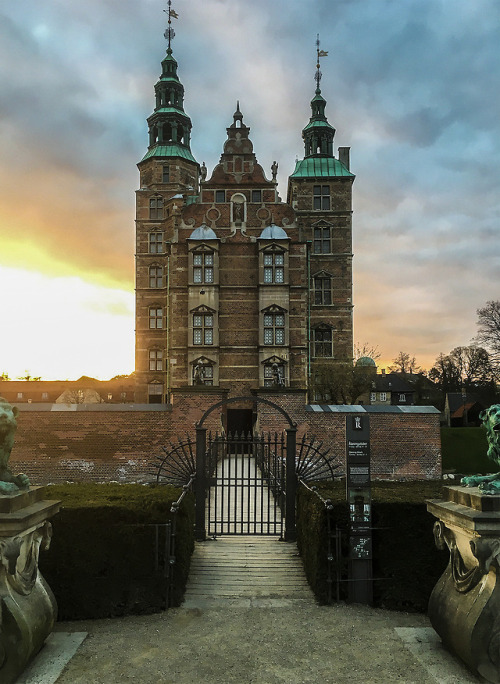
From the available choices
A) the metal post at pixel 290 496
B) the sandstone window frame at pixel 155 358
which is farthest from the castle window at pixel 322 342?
the metal post at pixel 290 496

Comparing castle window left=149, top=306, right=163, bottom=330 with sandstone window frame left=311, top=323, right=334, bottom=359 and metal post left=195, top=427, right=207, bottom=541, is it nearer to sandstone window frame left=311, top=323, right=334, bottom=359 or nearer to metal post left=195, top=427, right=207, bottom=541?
sandstone window frame left=311, top=323, right=334, bottom=359

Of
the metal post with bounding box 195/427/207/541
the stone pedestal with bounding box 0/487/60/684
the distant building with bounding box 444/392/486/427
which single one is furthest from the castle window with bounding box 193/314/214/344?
the distant building with bounding box 444/392/486/427

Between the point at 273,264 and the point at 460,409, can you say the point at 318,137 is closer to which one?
the point at 273,264

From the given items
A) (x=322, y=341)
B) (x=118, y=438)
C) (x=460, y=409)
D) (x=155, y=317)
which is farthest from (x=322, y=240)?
(x=460, y=409)

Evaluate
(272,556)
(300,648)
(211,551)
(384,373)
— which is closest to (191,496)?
(211,551)

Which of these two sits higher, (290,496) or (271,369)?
(271,369)

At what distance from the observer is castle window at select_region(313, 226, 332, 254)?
119ft

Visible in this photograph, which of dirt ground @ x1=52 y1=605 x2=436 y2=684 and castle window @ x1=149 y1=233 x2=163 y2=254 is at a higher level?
castle window @ x1=149 y1=233 x2=163 y2=254

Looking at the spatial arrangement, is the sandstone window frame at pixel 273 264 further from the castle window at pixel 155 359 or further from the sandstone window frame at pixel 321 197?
the castle window at pixel 155 359

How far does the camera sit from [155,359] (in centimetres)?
3572

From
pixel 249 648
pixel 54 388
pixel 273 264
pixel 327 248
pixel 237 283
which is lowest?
pixel 249 648

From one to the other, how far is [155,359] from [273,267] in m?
11.0

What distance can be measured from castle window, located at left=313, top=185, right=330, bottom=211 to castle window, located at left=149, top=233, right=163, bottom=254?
32.6 feet

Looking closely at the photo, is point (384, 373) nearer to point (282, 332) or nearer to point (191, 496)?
point (282, 332)
